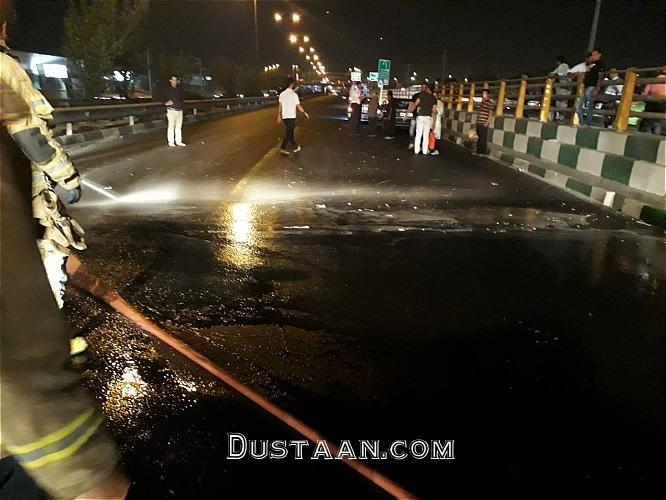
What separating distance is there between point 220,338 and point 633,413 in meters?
2.63

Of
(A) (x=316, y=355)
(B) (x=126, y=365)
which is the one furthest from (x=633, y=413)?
(B) (x=126, y=365)

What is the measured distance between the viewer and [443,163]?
1326cm

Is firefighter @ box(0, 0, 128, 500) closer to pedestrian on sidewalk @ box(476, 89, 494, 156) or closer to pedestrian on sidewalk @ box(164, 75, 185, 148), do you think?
pedestrian on sidewalk @ box(164, 75, 185, 148)

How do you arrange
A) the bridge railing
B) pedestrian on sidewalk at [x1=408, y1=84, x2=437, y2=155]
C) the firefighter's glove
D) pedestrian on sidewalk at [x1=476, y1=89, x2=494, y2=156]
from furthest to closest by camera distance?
pedestrian on sidewalk at [x1=476, y1=89, x2=494, y2=156] < pedestrian on sidewalk at [x1=408, y1=84, x2=437, y2=155] < the bridge railing < the firefighter's glove

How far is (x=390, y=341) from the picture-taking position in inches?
146

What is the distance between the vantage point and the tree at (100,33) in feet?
95.8

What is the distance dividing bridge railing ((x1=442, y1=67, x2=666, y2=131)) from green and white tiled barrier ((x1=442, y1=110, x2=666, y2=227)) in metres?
0.39

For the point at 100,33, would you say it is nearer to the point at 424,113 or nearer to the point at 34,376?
the point at 424,113

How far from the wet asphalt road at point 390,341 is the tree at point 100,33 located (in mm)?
25844

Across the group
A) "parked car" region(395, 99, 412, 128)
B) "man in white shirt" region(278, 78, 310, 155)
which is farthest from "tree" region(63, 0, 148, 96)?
"man in white shirt" region(278, 78, 310, 155)

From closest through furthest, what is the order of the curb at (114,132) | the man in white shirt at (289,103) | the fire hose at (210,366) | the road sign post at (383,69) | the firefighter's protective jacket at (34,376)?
the firefighter's protective jacket at (34,376), the fire hose at (210,366), the man in white shirt at (289,103), the curb at (114,132), the road sign post at (383,69)

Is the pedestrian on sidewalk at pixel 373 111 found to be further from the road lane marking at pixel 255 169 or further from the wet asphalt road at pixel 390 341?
the wet asphalt road at pixel 390 341

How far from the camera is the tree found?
29203 mm

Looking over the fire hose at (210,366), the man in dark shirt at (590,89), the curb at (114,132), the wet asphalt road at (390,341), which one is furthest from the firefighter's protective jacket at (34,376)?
the man in dark shirt at (590,89)
